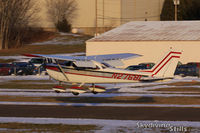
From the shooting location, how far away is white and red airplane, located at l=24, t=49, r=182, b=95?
23.8m

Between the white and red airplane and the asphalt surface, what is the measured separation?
2.51 m

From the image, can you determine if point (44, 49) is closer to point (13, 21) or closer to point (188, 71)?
point (13, 21)

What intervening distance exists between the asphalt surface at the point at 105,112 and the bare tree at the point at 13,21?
205 feet

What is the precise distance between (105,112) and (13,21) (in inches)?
2710

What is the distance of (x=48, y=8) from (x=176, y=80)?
64239mm

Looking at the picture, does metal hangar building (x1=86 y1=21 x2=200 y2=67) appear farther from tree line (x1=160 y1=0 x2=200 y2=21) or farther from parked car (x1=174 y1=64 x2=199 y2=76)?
tree line (x1=160 y1=0 x2=200 y2=21)

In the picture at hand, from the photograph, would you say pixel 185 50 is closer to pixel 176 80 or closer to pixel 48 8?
pixel 176 80

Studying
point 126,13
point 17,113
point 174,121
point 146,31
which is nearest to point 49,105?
point 17,113

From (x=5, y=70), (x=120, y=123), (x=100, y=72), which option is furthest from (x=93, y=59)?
(x=5, y=70)

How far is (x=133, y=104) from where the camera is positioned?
23906 mm

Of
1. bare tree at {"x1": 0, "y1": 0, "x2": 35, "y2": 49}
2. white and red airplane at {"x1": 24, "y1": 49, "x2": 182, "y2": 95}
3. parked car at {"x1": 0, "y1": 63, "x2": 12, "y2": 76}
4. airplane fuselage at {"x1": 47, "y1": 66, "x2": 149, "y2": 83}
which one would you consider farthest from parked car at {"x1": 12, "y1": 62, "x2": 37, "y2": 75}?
bare tree at {"x1": 0, "y1": 0, "x2": 35, "y2": 49}

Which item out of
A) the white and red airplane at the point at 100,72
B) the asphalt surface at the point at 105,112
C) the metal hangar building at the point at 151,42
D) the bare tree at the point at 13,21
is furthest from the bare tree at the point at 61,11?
the asphalt surface at the point at 105,112

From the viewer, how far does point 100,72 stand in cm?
2531

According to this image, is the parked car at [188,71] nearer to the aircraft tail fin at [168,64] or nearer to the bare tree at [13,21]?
the aircraft tail fin at [168,64]
